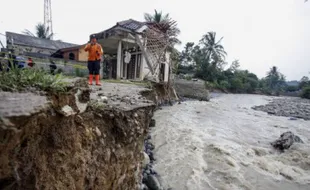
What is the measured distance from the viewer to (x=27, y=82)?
2.55 metres

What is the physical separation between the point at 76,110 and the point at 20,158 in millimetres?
873

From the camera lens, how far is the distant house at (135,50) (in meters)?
13.0

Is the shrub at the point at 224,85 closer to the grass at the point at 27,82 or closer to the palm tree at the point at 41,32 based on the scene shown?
the palm tree at the point at 41,32

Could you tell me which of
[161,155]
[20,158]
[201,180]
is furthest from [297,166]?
[20,158]

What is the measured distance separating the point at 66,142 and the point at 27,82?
92 cm

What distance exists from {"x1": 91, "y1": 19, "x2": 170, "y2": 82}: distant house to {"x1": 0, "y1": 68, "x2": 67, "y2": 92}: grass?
10.5 m

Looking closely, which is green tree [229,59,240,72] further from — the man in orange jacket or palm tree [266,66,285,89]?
the man in orange jacket

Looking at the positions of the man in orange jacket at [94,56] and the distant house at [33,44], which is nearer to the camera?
the man in orange jacket at [94,56]

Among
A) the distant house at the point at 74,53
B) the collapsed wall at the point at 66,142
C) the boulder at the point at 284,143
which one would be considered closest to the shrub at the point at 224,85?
the distant house at the point at 74,53

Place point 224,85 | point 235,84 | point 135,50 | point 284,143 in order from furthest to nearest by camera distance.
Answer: point 235,84, point 224,85, point 135,50, point 284,143

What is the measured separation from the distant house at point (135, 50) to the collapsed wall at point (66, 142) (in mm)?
10050

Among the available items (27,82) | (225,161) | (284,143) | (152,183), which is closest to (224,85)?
(284,143)

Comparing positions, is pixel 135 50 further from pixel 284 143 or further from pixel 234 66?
pixel 234 66

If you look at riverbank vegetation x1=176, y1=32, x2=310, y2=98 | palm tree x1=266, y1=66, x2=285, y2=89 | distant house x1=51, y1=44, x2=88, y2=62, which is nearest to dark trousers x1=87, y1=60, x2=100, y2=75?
distant house x1=51, y1=44, x2=88, y2=62
